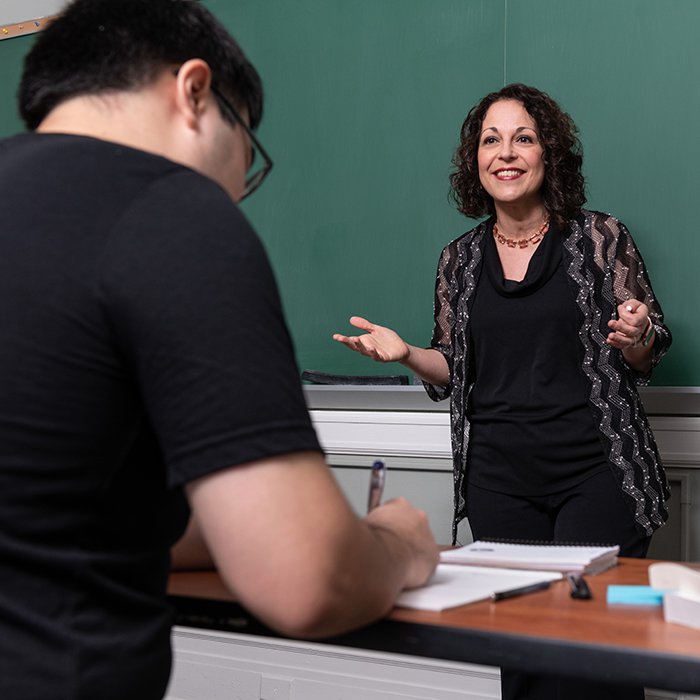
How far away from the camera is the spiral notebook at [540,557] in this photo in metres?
0.98

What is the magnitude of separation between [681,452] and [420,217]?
105cm

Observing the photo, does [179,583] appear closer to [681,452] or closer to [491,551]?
[491,551]

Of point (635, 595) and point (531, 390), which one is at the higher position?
point (531, 390)

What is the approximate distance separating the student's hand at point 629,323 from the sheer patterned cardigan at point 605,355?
0.13 meters

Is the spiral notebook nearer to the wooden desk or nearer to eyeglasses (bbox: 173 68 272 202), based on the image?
the wooden desk

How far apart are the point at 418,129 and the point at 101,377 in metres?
2.10

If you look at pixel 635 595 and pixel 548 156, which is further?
pixel 548 156

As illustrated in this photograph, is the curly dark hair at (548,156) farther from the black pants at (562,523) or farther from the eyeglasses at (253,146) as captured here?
the eyeglasses at (253,146)

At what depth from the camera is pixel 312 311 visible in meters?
2.62

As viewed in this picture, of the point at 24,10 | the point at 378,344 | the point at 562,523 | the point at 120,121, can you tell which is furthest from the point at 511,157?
the point at 24,10

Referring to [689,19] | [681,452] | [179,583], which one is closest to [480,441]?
[681,452]

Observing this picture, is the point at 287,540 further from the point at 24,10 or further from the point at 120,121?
the point at 24,10

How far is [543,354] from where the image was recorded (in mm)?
1848

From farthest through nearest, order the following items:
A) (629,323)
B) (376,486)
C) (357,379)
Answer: (357,379) < (629,323) < (376,486)
